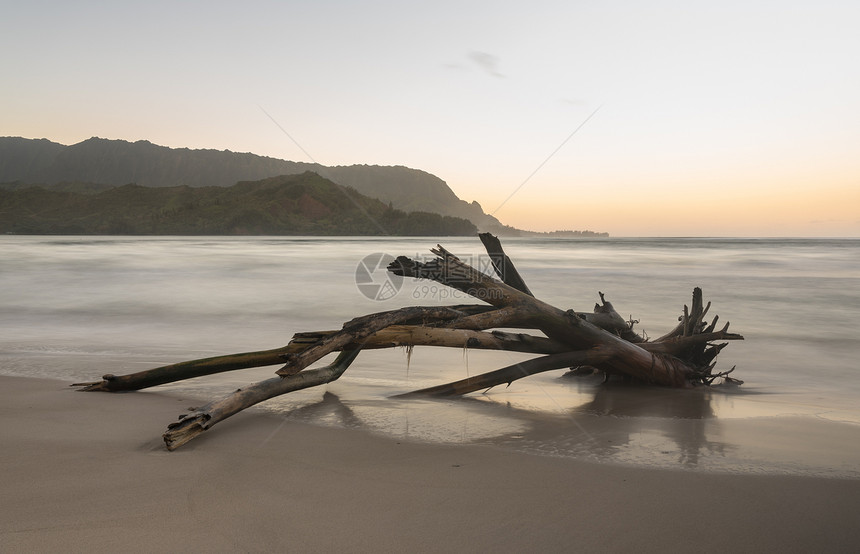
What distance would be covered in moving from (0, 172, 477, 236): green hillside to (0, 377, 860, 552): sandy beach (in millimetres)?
136175

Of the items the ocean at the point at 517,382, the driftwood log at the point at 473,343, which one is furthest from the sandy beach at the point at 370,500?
the driftwood log at the point at 473,343

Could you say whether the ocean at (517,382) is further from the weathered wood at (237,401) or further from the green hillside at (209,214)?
the green hillside at (209,214)

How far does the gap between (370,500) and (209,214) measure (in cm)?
16375

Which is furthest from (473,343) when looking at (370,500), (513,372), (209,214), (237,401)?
(209,214)

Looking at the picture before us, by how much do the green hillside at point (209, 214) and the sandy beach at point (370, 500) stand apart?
136 metres

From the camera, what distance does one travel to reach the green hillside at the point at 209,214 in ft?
477

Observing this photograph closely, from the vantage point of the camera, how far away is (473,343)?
4.25m

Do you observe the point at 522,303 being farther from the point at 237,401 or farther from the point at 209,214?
the point at 209,214

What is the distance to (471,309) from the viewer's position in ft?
15.1

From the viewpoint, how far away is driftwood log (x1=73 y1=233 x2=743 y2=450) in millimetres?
3777

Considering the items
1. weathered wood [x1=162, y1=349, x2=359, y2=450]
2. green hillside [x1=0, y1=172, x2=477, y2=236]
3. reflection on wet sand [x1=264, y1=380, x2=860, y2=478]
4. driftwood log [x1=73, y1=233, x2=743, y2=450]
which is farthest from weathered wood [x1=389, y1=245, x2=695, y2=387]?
green hillside [x1=0, y1=172, x2=477, y2=236]

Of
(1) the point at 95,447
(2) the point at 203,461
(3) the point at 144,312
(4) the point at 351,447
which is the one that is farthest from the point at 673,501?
(3) the point at 144,312

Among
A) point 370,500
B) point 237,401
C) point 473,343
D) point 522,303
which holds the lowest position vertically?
point 370,500

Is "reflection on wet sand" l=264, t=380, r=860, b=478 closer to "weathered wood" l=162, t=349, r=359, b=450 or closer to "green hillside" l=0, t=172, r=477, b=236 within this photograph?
"weathered wood" l=162, t=349, r=359, b=450
